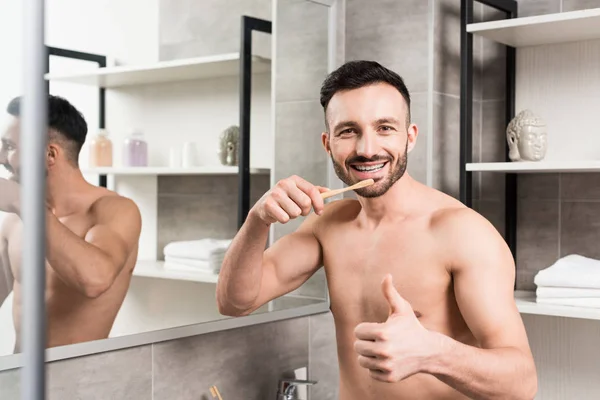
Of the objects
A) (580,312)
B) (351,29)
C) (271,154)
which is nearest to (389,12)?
(351,29)

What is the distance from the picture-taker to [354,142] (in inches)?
56.2

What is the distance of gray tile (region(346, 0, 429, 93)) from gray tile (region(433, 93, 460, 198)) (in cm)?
9

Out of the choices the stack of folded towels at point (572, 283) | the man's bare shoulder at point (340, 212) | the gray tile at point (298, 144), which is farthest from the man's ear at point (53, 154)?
the stack of folded towels at point (572, 283)

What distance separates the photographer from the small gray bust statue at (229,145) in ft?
5.74

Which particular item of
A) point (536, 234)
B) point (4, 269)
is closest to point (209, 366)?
point (536, 234)

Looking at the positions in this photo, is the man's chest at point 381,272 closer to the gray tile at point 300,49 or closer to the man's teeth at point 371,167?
the man's teeth at point 371,167

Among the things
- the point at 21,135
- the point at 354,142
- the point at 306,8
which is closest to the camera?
the point at 21,135

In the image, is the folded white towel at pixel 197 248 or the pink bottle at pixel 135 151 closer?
the pink bottle at pixel 135 151

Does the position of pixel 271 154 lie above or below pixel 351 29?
below

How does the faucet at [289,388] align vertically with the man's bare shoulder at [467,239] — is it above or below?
below

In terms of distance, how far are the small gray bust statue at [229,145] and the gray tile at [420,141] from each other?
0.52m

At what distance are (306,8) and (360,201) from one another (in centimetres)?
69

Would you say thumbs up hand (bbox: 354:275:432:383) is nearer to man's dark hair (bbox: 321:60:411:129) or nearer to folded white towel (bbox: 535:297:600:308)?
man's dark hair (bbox: 321:60:411:129)

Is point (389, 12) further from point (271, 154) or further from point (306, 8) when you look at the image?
point (271, 154)
